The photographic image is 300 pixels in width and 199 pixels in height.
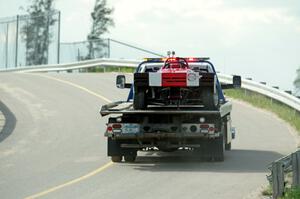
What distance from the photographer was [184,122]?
16.8m

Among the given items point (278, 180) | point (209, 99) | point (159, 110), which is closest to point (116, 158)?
point (159, 110)

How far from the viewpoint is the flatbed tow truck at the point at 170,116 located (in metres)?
16.7

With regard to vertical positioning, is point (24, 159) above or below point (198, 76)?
below

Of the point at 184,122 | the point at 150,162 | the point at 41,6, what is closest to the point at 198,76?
the point at 184,122

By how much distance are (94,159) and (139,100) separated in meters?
1.72

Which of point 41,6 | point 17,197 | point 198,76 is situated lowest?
point 17,197

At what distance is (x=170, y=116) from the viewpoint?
16.9 meters

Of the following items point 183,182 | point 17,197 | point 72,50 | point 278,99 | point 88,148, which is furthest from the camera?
point 72,50

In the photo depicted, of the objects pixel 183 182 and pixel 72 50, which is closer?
pixel 183 182

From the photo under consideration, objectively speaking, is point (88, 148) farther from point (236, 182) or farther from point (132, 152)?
point (236, 182)

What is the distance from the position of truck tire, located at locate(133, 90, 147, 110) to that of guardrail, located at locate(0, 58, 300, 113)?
972 cm

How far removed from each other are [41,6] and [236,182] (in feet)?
230

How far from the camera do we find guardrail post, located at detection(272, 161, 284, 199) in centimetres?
1167

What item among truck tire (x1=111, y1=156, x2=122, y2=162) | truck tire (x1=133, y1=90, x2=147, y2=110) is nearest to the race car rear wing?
truck tire (x1=133, y1=90, x2=147, y2=110)
